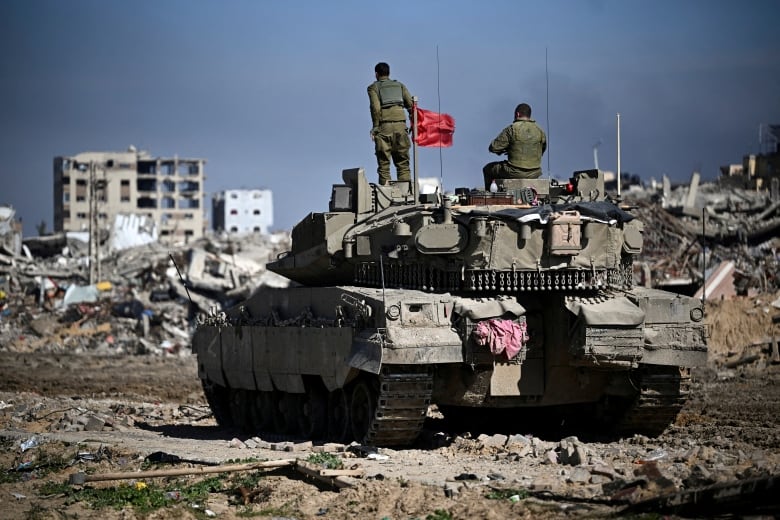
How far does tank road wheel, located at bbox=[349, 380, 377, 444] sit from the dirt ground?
0.67 m

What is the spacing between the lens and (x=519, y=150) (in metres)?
18.4

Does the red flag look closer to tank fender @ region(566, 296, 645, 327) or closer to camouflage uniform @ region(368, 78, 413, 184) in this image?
camouflage uniform @ region(368, 78, 413, 184)

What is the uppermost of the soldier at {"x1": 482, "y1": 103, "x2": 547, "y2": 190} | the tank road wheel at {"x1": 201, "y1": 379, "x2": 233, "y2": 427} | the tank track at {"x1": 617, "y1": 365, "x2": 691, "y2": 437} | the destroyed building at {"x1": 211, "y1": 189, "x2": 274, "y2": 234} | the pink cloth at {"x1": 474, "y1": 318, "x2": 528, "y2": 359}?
the destroyed building at {"x1": 211, "y1": 189, "x2": 274, "y2": 234}

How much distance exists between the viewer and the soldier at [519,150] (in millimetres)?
18391

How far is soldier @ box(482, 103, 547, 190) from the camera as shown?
18391mm

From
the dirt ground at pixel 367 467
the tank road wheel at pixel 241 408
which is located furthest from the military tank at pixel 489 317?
the tank road wheel at pixel 241 408

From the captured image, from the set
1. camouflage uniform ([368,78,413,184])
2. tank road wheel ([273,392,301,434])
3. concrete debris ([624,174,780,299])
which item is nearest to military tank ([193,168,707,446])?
tank road wheel ([273,392,301,434])

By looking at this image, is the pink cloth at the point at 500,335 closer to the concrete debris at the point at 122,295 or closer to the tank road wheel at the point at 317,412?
the tank road wheel at the point at 317,412

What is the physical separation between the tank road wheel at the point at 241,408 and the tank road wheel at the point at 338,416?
3.29 m

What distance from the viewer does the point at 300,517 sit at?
12031 mm

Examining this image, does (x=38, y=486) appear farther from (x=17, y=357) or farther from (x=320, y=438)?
(x=17, y=357)

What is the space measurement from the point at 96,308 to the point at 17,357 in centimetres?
696

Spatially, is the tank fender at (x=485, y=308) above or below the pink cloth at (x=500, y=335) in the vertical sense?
above

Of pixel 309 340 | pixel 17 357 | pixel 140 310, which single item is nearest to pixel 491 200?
pixel 309 340
